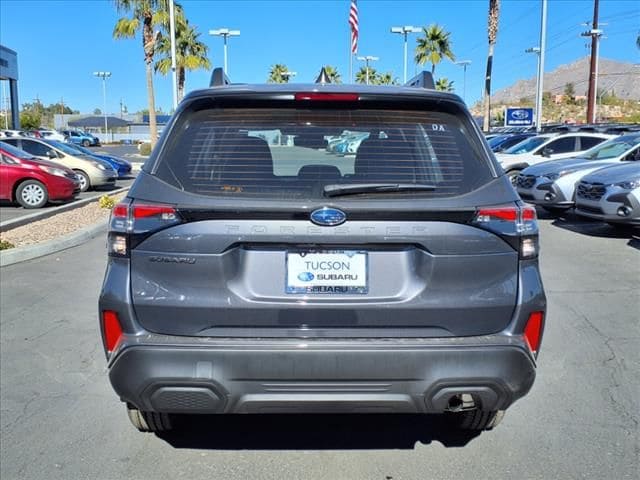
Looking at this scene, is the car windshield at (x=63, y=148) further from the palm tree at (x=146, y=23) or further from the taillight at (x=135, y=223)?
the taillight at (x=135, y=223)

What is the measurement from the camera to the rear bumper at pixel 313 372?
8.84 feet

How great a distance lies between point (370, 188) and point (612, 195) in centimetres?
824

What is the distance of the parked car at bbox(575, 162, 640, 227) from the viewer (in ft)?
31.3

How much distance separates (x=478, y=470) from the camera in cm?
326

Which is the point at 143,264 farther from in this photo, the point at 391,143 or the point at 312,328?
the point at 391,143

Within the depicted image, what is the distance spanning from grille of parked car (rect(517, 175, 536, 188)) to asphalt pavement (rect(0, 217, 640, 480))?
765 centimetres

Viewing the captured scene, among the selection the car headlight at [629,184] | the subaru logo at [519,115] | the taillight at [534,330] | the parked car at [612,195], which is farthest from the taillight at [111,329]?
the subaru logo at [519,115]

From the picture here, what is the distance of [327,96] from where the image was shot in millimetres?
2994

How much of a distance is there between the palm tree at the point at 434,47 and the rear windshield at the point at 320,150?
47403mm

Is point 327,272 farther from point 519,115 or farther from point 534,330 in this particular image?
point 519,115

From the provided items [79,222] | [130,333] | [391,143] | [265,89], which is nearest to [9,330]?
[130,333]

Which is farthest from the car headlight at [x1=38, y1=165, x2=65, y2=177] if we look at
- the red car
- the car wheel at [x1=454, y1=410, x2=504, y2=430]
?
the car wheel at [x1=454, y1=410, x2=504, y2=430]

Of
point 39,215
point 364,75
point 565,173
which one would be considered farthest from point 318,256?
point 364,75

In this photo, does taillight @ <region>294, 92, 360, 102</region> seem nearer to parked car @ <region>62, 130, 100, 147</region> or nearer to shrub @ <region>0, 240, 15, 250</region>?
shrub @ <region>0, 240, 15, 250</region>
